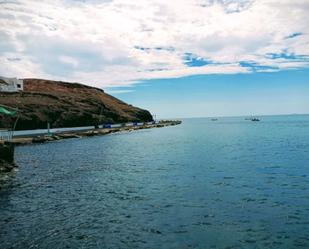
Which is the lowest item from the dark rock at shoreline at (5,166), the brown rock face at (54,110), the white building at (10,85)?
the dark rock at shoreline at (5,166)

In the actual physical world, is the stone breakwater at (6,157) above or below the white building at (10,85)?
below

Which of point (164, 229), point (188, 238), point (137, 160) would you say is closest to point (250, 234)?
point (188, 238)

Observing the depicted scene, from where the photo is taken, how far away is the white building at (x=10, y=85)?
507ft

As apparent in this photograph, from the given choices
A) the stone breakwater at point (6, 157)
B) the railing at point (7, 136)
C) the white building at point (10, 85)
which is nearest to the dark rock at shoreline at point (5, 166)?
the stone breakwater at point (6, 157)

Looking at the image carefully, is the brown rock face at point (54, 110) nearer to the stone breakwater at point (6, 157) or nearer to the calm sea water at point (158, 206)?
the stone breakwater at point (6, 157)

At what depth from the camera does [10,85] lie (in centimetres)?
15950

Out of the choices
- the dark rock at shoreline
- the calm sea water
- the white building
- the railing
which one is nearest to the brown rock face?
the white building

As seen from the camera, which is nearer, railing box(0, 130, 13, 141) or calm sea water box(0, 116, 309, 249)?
calm sea water box(0, 116, 309, 249)

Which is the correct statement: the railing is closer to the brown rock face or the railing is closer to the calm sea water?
the calm sea water

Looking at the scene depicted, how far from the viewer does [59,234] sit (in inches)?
860

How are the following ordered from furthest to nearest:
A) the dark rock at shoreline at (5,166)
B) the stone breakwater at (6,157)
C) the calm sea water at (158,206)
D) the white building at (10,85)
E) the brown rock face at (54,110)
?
the white building at (10,85)
the brown rock face at (54,110)
the stone breakwater at (6,157)
the dark rock at shoreline at (5,166)
the calm sea water at (158,206)

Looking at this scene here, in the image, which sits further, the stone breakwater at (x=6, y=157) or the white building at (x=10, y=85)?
the white building at (x=10, y=85)

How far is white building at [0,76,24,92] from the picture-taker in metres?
155

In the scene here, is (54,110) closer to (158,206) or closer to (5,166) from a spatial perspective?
(5,166)
